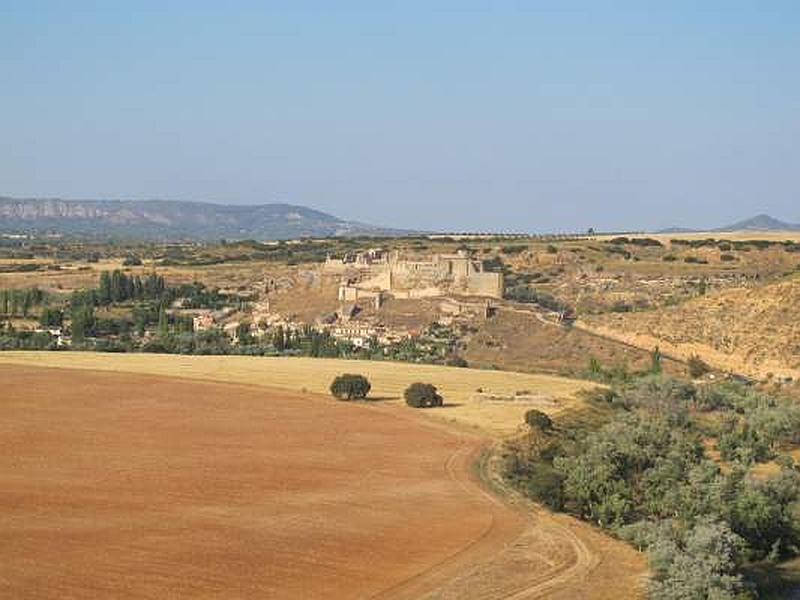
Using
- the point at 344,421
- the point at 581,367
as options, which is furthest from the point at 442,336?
the point at 344,421

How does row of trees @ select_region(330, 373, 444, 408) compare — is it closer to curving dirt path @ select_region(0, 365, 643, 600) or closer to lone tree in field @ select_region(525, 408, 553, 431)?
curving dirt path @ select_region(0, 365, 643, 600)

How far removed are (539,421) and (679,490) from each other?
12174 millimetres

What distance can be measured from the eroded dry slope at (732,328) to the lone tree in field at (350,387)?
22.0 metres

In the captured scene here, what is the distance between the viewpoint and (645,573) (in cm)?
2586

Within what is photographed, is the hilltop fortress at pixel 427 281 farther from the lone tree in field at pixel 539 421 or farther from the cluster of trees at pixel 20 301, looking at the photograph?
the lone tree in field at pixel 539 421

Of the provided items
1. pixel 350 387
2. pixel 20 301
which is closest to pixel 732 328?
pixel 350 387

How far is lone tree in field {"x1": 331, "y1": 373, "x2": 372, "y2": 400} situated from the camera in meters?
51.2

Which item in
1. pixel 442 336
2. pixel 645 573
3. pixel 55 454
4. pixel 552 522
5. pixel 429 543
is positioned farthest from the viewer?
pixel 442 336

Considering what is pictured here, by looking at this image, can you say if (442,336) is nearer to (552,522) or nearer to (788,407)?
(788,407)

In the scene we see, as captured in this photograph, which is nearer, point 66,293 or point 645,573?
point 645,573

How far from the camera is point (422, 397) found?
163 ft

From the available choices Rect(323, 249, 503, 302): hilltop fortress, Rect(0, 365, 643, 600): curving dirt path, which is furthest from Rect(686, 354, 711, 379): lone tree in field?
Rect(323, 249, 503, 302): hilltop fortress

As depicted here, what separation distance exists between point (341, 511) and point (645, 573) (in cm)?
828

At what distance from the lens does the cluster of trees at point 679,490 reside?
24.5m
